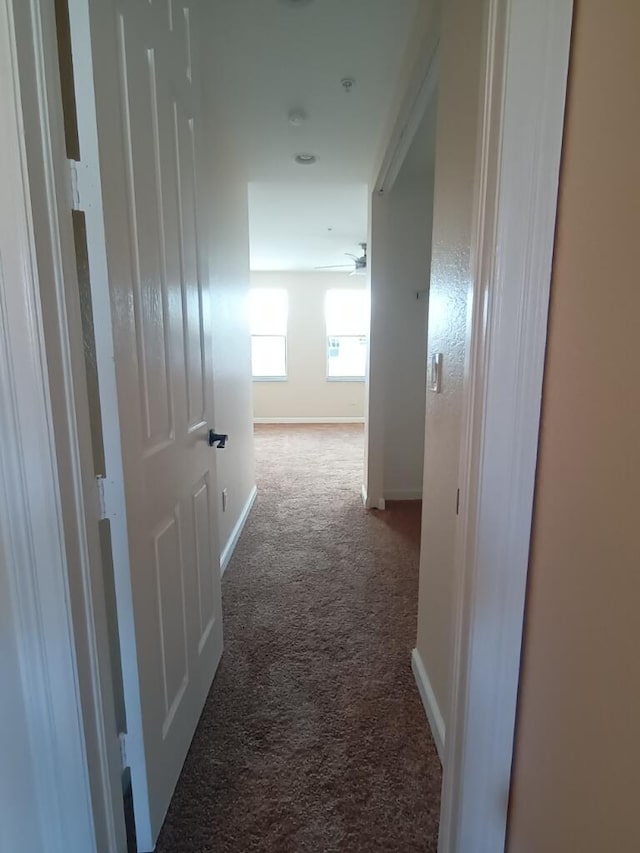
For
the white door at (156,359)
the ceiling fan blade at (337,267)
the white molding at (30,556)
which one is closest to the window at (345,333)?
the ceiling fan blade at (337,267)

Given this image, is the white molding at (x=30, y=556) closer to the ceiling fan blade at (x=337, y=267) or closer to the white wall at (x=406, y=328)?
the white wall at (x=406, y=328)

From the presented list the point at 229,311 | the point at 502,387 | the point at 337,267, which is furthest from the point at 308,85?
the point at 337,267

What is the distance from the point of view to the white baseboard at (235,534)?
249 centimetres

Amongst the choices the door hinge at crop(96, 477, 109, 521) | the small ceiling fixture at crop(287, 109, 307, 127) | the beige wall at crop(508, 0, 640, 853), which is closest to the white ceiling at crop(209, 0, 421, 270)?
the small ceiling fixture at crop(287, 109, 307, 127)

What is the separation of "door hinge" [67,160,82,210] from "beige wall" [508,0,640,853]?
33.5 inches

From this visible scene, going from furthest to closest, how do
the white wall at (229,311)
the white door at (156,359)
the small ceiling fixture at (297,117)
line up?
the small ceiling fixture at (297,117), the white wall at (229,311), the white door at (156,359)

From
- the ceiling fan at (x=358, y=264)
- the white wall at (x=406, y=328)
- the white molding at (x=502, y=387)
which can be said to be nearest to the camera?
the white molding at (x=502, y=387)

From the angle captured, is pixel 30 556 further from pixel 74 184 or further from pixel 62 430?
pixel 74 184

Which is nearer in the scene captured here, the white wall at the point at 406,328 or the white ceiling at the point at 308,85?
the white ceiling at the point at 308,85

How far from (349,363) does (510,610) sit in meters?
7.25

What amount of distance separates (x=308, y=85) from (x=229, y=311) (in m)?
1.26

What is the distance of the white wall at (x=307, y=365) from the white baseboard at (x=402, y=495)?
4292 millimetres

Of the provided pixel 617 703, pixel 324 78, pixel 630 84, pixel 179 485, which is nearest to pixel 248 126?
pixel 324 78

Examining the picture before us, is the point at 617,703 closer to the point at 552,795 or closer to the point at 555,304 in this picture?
the point at 552,795
